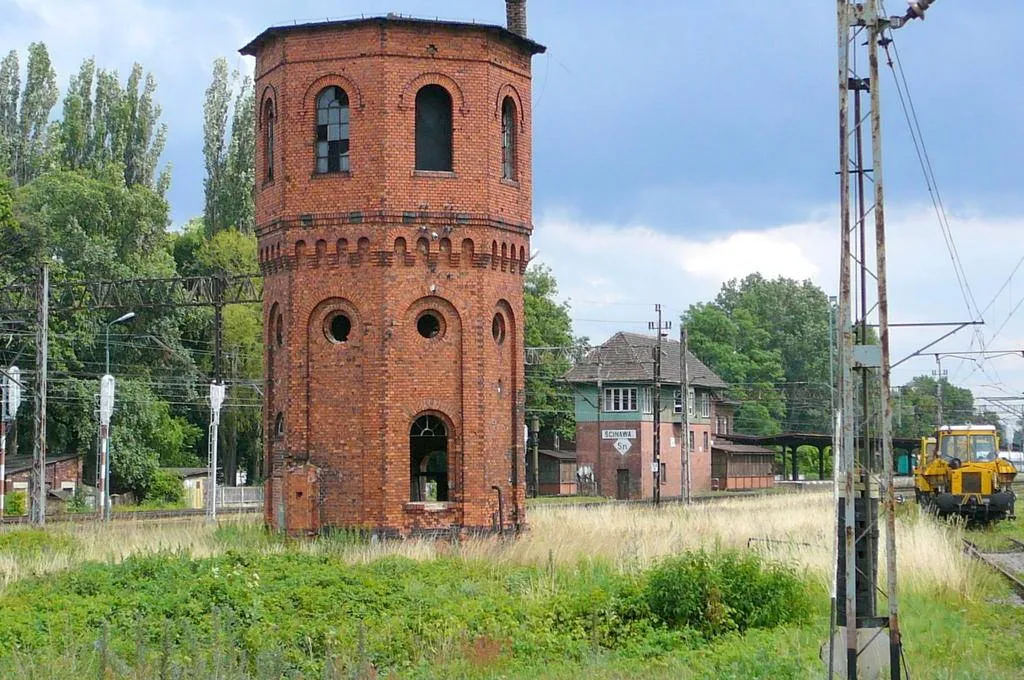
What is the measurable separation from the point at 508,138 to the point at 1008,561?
515 inches

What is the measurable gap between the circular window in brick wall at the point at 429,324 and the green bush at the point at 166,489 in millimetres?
34832

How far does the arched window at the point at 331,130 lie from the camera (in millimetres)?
27188

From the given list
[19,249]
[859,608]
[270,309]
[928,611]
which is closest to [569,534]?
[270,309]

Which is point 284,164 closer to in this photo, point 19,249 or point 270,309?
point 270,309

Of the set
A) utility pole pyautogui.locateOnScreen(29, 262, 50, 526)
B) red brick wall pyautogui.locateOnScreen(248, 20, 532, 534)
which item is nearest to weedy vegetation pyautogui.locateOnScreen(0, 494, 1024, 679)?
red brick wall pyautogui.locateOnScreen(248, 20, 532, 534)

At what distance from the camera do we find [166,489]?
197ft

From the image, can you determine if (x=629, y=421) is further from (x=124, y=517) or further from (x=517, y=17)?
(x=517, y=17)

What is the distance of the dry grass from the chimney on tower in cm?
1033

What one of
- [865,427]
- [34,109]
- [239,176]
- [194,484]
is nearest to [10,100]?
[34,109]

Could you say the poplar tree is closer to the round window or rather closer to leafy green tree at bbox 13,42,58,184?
leafy green tree at bbox 13,42,58,184

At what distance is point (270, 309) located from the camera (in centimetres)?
2862

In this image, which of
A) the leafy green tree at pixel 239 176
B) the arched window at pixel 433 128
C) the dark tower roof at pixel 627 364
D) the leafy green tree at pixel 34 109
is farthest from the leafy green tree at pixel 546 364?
the arched window at pixel 433 128

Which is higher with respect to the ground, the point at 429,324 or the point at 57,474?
the point at 429,324

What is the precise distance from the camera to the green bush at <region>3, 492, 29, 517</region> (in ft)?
168
